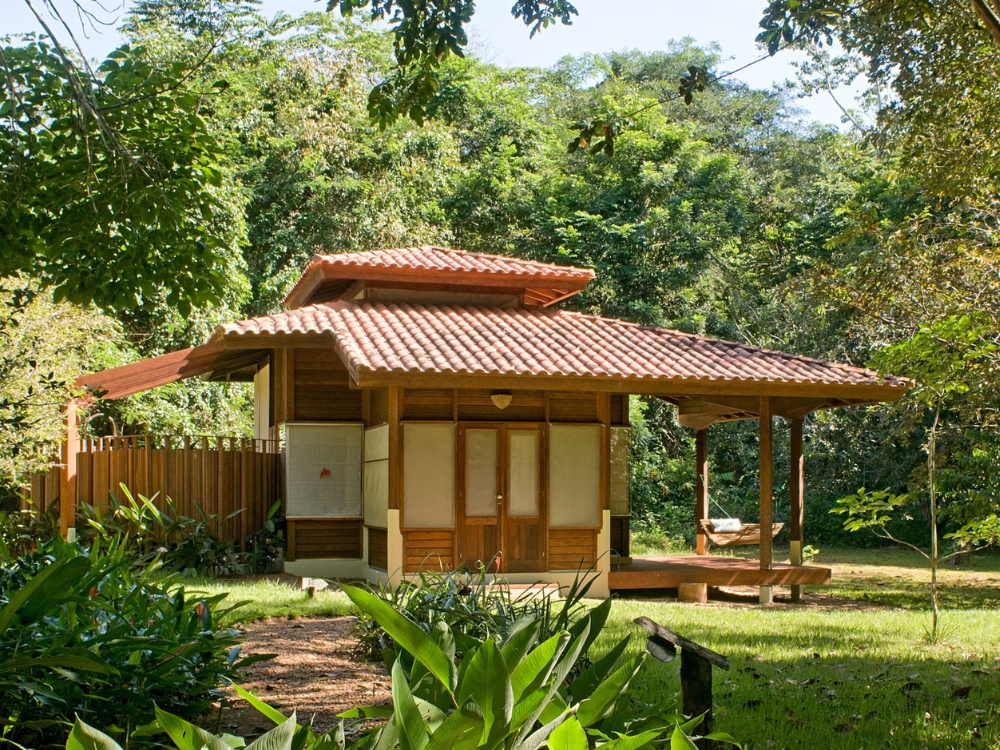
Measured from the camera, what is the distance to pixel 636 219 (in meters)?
26.1

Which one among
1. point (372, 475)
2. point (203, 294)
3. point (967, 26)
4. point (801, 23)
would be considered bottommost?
point (372, 475)

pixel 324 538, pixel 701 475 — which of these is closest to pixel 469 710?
pixel 324 538

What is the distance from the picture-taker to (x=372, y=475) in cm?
1430

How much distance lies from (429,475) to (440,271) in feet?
11.5

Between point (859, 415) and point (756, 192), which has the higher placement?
point (756, 192)

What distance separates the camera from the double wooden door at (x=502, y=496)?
43.3ft

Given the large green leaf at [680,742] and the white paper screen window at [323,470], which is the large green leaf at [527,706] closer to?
the large green leaf at [680,742]

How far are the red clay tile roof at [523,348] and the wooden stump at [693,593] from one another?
2.85m

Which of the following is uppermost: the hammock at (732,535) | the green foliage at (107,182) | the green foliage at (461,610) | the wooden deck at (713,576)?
the green foliage at (107,182)

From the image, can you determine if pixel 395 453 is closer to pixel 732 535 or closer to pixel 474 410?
pixel 474 410

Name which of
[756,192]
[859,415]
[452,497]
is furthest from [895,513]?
[452,497]

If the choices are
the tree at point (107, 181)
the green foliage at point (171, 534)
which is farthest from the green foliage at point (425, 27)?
the green foliage at point (171, 534)

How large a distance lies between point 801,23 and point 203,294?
4.88 metres

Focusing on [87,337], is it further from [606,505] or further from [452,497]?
[606,505]
